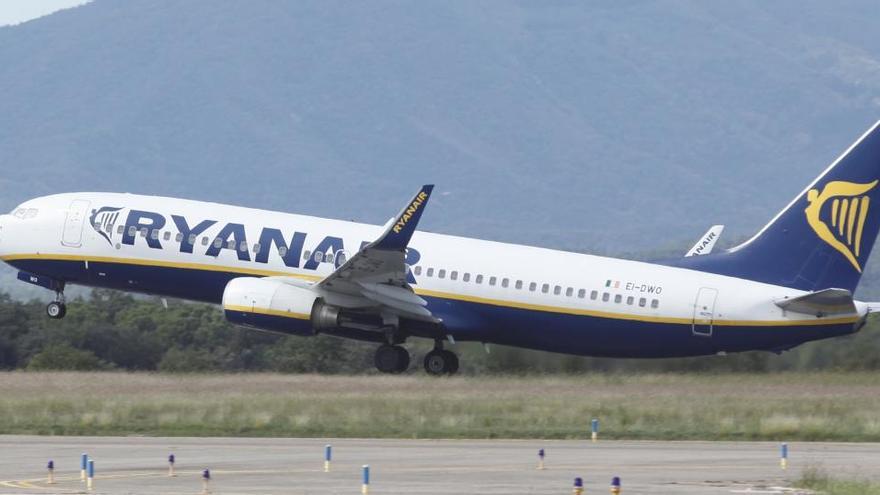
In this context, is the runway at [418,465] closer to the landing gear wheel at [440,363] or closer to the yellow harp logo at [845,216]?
the yellow harp logo at [845,216]

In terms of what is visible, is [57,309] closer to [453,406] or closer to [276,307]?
[276,307]

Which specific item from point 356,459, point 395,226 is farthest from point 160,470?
point 395,226

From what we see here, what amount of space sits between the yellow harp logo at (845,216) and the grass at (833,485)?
15.4 m

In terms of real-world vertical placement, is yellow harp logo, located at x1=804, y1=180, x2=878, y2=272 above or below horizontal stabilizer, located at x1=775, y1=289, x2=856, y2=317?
above

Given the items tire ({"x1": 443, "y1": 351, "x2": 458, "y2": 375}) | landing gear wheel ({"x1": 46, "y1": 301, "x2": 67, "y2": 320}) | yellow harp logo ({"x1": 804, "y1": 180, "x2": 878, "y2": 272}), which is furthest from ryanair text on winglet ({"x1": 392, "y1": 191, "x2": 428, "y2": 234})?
landing gear wheel ({"x1": 46, "y1": 301, "x2": 67, "y2": 320})

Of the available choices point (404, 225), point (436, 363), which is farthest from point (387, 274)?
point (436, 363)

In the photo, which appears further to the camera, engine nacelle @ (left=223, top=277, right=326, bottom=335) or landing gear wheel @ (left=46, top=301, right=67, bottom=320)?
landing gear wheel @ (left=46, top=301, right=67, bottom=320)

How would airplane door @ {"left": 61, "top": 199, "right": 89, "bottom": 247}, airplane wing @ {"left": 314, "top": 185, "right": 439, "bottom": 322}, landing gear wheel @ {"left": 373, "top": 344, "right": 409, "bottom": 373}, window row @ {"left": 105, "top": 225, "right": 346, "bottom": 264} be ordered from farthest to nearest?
airplane door @ {"left": 61, "top": 199, "right": 89, "bottom": 247}
landing gear wheel @ {"left": 373, "top": 344, "right": 409, "bottom": 373}
window row @ {"left": 105, "top": 225, "right": 346, "bottom": 264}
airplane wing @ {"left": 314, "top": 185, "right": 439, "bottom": 322}

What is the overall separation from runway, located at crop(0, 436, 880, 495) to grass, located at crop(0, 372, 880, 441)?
151cm

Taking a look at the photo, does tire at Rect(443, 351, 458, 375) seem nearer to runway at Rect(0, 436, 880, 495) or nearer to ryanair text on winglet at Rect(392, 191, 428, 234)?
ryanair text on winglet at Rect(392, 191, 428, 234)

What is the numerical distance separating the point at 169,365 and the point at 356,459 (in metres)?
19.5

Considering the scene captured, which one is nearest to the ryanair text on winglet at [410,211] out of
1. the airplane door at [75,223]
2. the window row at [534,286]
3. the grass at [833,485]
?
the window row at [534,286]

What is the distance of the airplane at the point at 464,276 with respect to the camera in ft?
136

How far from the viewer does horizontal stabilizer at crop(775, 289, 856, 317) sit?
131 ft
